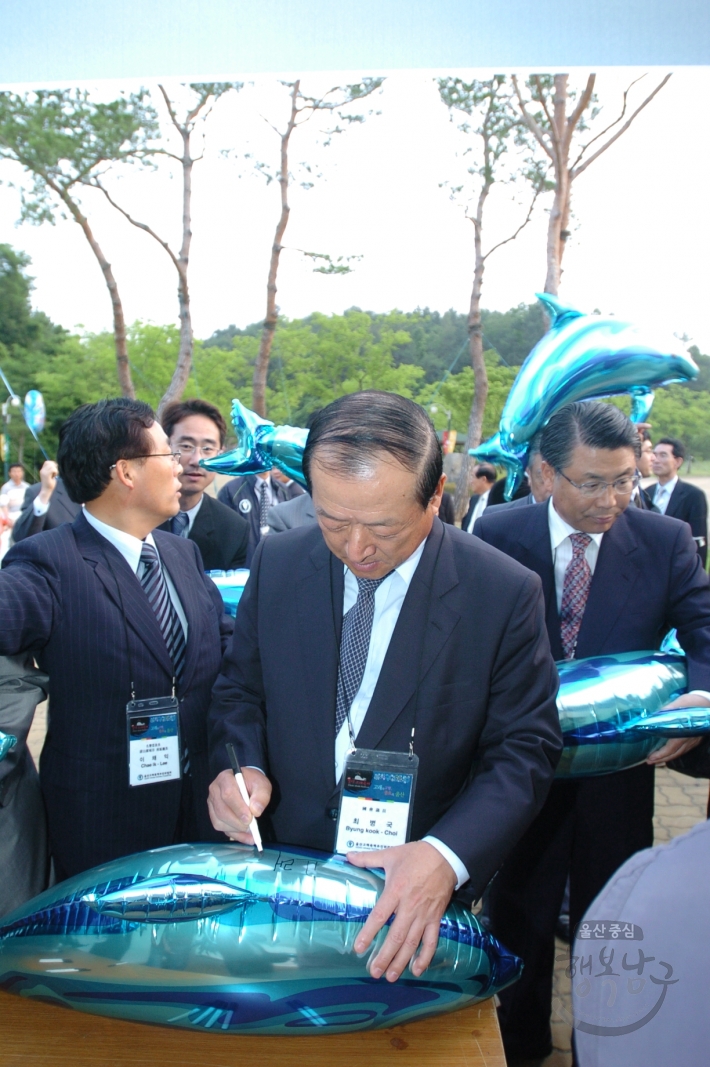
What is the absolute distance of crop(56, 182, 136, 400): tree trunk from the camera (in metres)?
10.6

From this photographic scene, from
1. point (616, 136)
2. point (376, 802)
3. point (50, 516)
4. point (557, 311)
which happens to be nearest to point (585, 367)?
point (557, 311)

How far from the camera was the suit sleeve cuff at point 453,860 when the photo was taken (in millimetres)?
1192

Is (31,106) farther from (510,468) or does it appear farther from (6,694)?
(6,694)

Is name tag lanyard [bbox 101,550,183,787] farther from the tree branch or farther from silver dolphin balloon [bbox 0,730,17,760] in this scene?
the tree branch

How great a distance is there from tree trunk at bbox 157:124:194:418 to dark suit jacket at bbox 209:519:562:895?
922 centimetres

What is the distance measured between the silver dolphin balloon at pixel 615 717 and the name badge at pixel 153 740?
0.91 metres

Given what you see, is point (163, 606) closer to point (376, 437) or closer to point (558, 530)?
point (376, 437)

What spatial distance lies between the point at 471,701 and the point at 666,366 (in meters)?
1.74

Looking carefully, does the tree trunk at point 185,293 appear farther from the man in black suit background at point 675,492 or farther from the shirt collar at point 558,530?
the shirt collar at point 558,530

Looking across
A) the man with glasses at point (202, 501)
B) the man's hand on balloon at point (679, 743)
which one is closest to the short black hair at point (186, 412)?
the man with glasses at point (202, 501)

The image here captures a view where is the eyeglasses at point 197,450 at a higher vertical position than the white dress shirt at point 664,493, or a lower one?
higher

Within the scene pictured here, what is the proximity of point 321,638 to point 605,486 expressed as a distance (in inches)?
37.0

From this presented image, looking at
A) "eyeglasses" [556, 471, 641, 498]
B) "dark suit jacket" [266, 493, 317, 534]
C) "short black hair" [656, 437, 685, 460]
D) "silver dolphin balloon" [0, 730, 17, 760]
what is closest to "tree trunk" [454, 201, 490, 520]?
"short black hair" [656, 437, 685, 460]

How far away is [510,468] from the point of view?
118 inches
